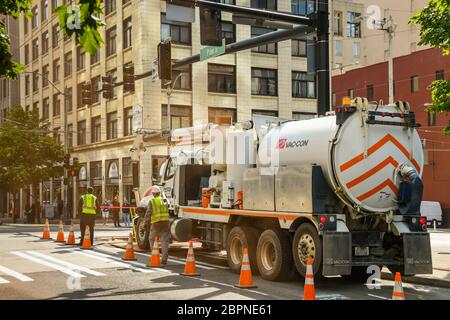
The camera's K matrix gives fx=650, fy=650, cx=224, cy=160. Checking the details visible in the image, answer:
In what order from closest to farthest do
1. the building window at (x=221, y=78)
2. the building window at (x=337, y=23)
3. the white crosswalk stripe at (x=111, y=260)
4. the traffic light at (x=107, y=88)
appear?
the white crosswalk stripe at (x=111, y=260) < the traffic light at (x=107, y=88) < the building window at (x=221, y=78) < the building window at (x=337, y=23)

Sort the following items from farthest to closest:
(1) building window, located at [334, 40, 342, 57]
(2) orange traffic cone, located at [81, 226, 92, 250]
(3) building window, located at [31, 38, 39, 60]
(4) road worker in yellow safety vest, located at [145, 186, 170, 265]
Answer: (1) building window, located at [334, 40, 342, 57]
(3) building window, located at [31, 38, 39, 60]
(2) orange traffic cone, located at [81, 226, 92, 250]
(4) road worker in yellow safety vest, located at [145, 186, 170, 265]

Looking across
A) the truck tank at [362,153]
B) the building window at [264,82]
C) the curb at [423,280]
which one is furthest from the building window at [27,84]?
the curb at [423,280]

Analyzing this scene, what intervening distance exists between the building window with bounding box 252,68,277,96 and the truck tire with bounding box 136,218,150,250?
96.7ft

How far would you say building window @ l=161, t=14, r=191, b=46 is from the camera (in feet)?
145

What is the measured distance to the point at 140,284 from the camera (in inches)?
503

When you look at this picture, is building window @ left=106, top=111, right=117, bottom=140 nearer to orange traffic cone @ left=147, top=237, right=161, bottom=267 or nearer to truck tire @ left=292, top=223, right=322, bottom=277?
orange traffic cone @ left=147, top=237, right=161, bottom=267

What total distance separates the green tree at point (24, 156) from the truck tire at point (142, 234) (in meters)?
24.7

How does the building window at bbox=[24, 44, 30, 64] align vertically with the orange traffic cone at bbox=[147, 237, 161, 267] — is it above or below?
above

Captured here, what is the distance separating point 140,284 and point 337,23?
60.9 m

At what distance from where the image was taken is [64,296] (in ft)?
37.3

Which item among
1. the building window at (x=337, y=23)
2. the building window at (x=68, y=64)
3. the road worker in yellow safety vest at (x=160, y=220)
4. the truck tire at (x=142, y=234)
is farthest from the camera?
the building window at (x=337, y=23)

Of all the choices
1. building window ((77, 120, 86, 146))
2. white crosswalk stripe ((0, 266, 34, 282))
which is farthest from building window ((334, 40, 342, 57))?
white crosswalk stripe ((0, 266, 34, 282))

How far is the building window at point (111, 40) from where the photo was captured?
157ft

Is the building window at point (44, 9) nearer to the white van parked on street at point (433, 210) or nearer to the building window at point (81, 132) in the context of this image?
the building window at point (81, 132)
